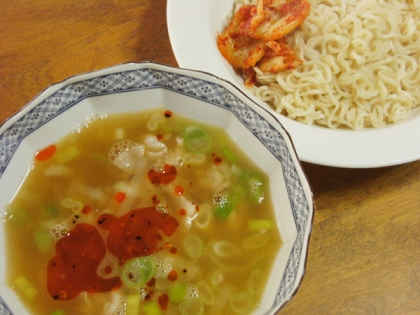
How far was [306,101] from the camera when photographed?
1.71 meters

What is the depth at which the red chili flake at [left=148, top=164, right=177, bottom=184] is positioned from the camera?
1.16 m

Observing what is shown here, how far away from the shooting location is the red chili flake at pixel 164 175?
1162 millimetres

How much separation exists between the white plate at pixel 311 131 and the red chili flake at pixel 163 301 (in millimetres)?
642

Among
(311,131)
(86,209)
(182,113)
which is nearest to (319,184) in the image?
(311,131)

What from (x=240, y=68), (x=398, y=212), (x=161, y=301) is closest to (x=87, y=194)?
(x=161, y=301)

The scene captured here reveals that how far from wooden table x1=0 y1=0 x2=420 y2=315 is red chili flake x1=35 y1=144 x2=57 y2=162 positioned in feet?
1.70

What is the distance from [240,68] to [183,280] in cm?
101

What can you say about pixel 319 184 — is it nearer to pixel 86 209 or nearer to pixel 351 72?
pixel 351 72

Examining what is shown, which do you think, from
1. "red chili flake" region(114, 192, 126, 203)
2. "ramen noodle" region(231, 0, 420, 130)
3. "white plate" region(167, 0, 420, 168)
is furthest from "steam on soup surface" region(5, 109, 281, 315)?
"ramen noodle" region(231, 0, 420, 130)

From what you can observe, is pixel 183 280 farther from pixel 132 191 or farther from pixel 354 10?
pixel 354 10

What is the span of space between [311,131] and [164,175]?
1.90ft

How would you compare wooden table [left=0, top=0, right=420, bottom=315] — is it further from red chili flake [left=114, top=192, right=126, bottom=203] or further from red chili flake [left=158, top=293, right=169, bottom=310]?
red chili flake [left=114, top=192, right=126, bottom=203]

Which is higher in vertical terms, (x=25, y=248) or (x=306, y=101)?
(x=25, y=248)

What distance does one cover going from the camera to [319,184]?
1507 millimetres
